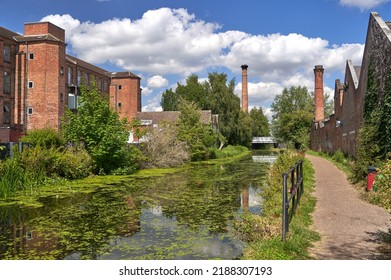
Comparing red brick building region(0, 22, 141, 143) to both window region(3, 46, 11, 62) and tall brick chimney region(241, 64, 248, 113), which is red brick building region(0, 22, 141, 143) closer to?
window region(3, 46, 11, 62)

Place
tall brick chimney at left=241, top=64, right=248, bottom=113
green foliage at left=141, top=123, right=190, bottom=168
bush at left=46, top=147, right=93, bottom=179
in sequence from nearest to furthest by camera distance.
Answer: bush at left=46, top=147, right=93, bottom=179 < green foliage at left=141, top=123, right=190, bottom=168 < tall brick chimney at left=241, top=64, right=248, bottom=113

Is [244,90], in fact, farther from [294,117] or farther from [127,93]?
[127,93]

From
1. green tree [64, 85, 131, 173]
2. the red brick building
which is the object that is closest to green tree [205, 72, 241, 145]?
the red brick building

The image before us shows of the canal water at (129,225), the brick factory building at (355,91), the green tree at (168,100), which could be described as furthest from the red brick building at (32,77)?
the green tree at (168,100)

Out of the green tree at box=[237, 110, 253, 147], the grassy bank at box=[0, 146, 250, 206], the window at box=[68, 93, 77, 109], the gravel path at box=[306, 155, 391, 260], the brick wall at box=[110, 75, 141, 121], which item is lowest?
the grassy bank at box=[0, 146, 250, 206]

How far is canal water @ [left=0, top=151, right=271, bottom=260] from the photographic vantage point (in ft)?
23.1

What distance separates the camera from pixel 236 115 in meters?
56.8

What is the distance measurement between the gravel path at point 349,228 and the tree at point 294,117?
146 ft

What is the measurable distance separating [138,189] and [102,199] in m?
2.91

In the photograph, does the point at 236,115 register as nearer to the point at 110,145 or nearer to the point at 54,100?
the point at 54,100

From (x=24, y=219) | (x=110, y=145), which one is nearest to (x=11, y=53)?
Answer: (x=110, y=145)

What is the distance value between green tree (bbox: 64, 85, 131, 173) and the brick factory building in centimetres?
1320

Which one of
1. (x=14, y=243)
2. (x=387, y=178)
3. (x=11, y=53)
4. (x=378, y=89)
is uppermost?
(x=11, y=53)

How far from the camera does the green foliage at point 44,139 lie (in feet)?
60.7
